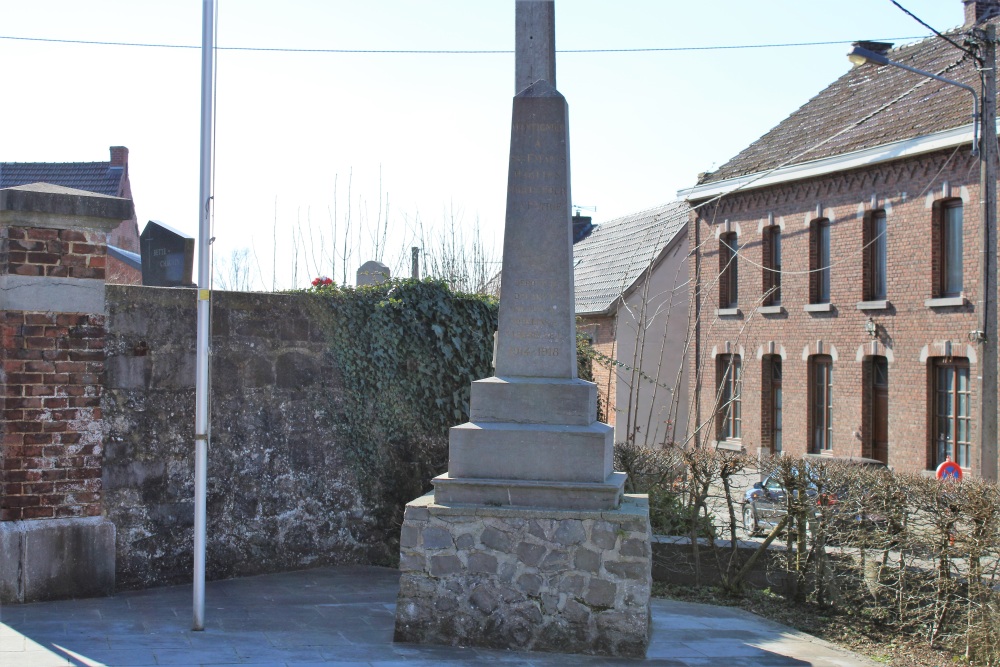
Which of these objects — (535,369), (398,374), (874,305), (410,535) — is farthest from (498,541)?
(874,305)

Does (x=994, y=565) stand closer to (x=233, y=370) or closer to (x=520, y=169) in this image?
(x=520, y=169)

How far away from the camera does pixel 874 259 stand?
859 inches

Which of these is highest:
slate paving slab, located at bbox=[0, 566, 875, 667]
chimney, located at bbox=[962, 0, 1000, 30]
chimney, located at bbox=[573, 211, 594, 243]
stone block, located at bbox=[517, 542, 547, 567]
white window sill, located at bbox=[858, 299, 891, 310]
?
chimney, located at bbox=[962, 0, 1000, 30]

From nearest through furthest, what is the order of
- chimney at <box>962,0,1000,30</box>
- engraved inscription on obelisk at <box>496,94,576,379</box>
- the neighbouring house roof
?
engraved inscription on obelisk at <box>496,94,576,379</box> < the neighbouring house roof < chimney at <box>962,0,1000,30</box>

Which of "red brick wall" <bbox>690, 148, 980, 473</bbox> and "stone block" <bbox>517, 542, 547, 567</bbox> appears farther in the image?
"red brick wall" <bbox>690, 148, 980, 473</bbox>

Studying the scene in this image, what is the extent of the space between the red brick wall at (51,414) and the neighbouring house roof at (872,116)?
16.5 meters

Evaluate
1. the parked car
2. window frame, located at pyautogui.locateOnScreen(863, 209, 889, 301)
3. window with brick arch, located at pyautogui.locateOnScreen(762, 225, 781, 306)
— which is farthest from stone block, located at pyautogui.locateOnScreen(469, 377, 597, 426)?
window with brick arch, located at pyautogui.locateOnScreen(762, 225, 781, 306)

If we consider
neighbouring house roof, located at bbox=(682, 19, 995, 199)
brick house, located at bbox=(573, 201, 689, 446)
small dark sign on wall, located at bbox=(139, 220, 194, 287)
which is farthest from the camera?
brick house, located at bbox=(573, 201, 689, 446)

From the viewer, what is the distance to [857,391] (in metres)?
21.9

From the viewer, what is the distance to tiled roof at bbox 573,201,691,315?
27.6m

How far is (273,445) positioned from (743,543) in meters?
4.20

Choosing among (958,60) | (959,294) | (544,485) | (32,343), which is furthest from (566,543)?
(958,60)

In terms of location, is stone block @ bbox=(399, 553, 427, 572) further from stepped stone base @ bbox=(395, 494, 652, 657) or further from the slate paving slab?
the slate paving slab

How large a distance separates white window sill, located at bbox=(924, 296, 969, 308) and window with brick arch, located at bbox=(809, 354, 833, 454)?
340 centimetres
